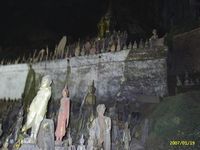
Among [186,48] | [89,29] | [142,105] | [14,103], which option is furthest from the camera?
[89,29]

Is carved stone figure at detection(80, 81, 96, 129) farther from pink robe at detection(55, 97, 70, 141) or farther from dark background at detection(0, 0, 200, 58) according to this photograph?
dark background at detection(0, 0, 200, 58)

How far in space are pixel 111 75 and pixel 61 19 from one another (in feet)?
46.8

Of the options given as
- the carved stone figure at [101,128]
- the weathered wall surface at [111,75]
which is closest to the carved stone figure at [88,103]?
the weathered wall surface at [111,75]

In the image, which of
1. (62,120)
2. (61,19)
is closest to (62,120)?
(62,120)

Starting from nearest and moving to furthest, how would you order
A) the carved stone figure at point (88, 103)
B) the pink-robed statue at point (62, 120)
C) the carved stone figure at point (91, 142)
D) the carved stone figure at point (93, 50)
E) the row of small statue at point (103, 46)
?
the carved stone figure at point (91, 142) < the pink-robed statue at point (62, 120) < the carved stone figure at point (88, 103) < the row of small statue at point (103, 46) < the carved stone figure at point (93, 50)

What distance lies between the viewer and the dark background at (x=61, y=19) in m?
30.7

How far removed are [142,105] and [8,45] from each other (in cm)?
2050

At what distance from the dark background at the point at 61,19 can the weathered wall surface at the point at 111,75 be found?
335 inches

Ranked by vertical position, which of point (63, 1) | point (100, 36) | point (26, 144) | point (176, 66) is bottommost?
point (26, 144)

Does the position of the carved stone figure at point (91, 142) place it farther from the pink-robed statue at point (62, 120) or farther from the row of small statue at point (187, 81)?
the row of small statue at point (187, 81)

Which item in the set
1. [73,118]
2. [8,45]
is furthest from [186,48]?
[8,45]

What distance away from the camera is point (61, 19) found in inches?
1305

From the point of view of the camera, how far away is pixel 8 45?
3400cm

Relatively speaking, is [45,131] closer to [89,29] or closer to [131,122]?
[131,122]
